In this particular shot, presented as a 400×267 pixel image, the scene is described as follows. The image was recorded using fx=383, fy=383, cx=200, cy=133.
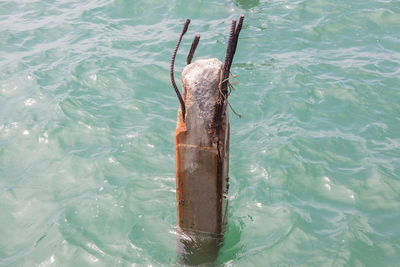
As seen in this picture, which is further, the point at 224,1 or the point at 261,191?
the point at 224,1

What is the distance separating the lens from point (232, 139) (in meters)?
5.34

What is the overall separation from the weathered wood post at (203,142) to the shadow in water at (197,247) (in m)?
0.08

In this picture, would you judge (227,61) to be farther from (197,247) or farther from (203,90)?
(197,247)

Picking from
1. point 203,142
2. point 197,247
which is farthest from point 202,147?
point 197,247

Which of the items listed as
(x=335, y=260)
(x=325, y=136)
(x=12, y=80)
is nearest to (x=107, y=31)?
(x=12, y=80)

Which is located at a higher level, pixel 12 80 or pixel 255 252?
pixel 12 80

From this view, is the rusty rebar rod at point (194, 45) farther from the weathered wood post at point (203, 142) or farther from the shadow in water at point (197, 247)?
the shadow in water at point (197, 247)

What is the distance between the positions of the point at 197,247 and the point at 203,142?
102cm

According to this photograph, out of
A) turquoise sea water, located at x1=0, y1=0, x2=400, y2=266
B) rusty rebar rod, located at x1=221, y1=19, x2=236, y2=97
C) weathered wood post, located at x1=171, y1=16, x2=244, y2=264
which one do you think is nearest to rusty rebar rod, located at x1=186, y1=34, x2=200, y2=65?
weathered wood post, located at x1=171, y1=16, x2=244, y2=264

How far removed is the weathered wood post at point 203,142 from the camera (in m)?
2.68

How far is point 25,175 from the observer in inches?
189

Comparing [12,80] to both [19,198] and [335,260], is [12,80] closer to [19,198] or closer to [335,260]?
[19,198]

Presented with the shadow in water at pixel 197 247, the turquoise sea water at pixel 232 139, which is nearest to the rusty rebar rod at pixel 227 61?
the shadow in water at pixel 197 247

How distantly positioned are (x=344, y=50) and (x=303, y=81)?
1.46m
